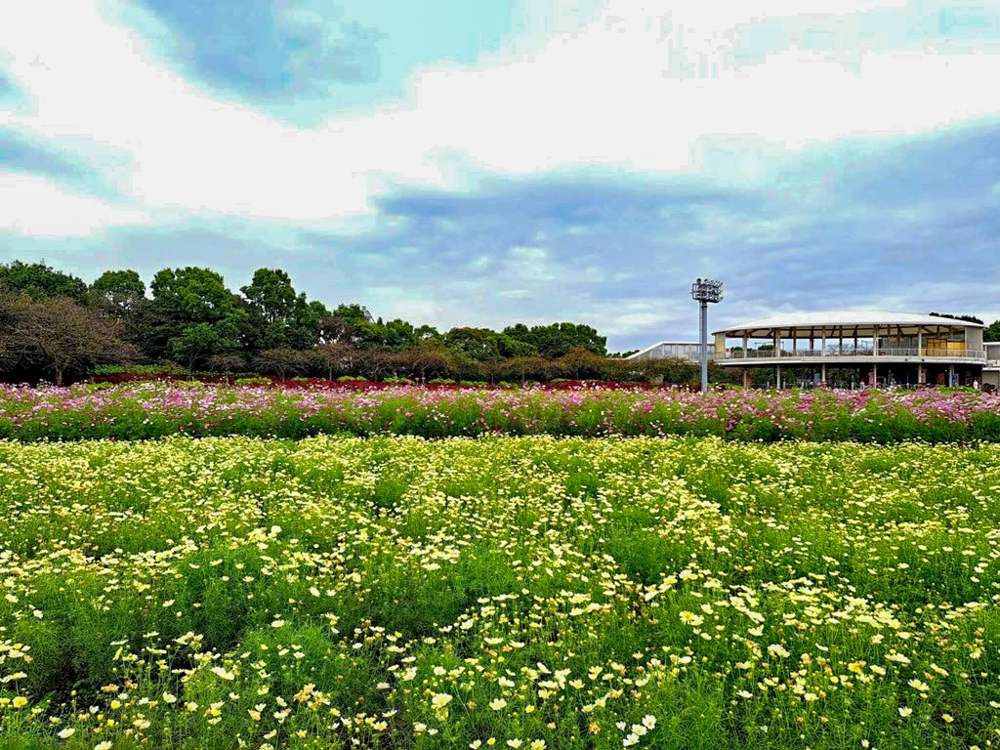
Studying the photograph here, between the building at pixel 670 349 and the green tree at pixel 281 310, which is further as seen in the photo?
the building at pixel 670 349

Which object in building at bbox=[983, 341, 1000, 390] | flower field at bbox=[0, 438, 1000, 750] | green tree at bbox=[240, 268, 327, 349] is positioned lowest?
flower field at bbox=[0, 438, 1000, 750]

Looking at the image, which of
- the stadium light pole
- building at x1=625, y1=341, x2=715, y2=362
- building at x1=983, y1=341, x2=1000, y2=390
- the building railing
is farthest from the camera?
building at x1=625, y1=341, x2=715, y2=362

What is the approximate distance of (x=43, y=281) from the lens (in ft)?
148

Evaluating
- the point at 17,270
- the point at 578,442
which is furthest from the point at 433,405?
the point at 17,270

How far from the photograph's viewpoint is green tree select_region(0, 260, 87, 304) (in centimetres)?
4206

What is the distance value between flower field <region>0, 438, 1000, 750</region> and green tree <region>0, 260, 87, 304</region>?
1756 inches

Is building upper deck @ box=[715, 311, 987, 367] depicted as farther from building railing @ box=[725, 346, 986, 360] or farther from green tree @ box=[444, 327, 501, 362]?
green tree @ box=[444, 327, 501, 362]

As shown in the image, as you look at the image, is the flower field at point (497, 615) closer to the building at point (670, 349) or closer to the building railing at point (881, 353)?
the building railing at point (881, 353)

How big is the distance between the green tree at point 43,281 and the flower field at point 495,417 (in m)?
36.0

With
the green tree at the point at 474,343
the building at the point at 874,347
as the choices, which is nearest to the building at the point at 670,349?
the building at the point at 874,347

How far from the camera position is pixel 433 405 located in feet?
42.6

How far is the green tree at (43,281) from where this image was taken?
1656 inches

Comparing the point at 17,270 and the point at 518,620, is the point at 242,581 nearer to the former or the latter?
the point at 518,620

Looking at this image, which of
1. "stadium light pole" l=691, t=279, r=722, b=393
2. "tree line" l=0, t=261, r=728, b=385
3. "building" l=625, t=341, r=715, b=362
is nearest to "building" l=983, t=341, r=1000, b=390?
"building" l=625, t=341, r=715, b=362
